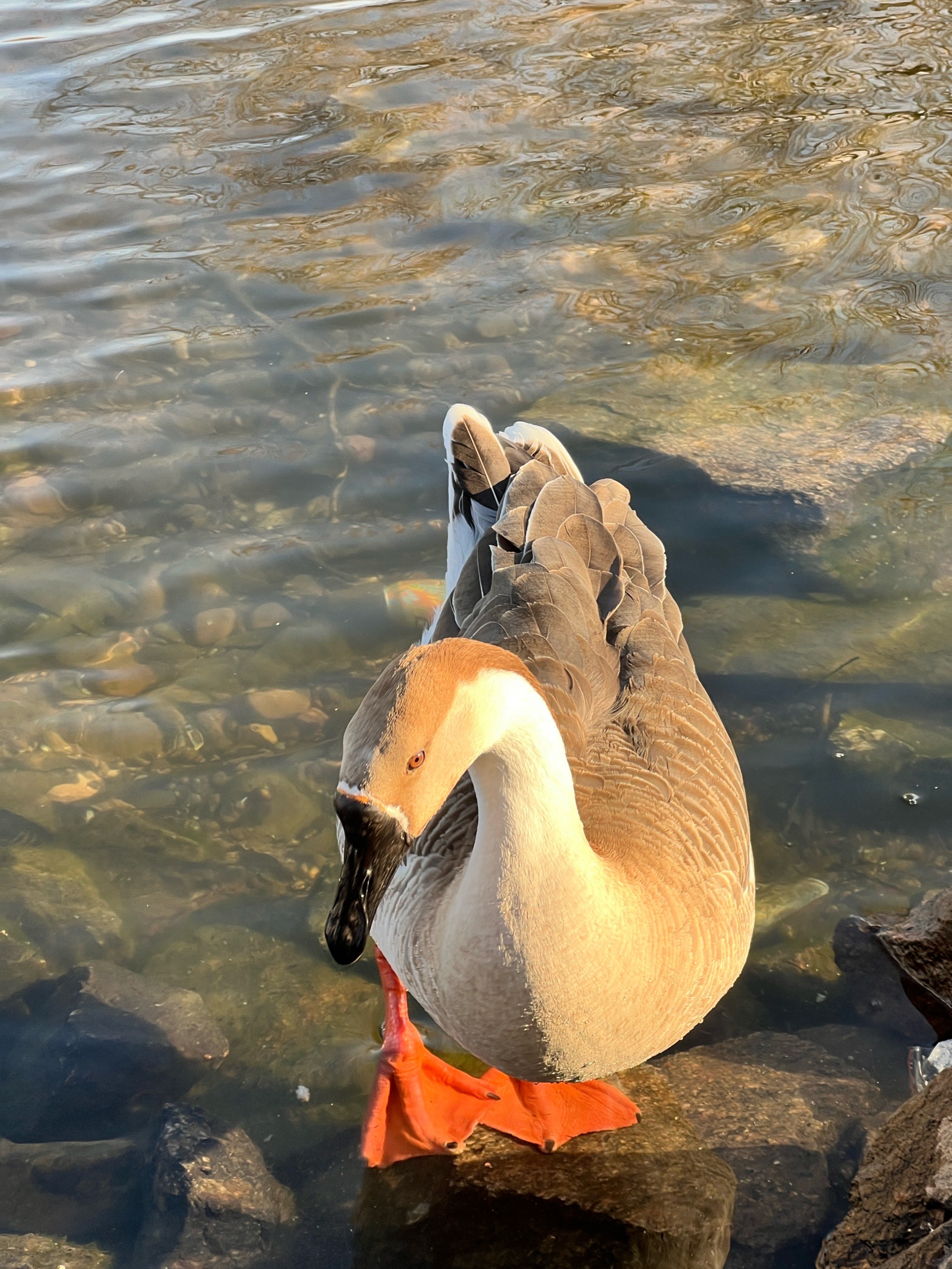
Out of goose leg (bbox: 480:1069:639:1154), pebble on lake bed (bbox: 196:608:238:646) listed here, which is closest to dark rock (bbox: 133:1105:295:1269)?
goose leg (bbox: 480:1069:639:1154)

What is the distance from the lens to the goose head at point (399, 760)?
7.91 feet

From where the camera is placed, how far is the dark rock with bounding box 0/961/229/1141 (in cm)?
382

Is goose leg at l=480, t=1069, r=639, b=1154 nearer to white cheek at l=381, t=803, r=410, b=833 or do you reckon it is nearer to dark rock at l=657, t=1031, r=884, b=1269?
dark rock at l=657, t=1031, r=884, b=1269

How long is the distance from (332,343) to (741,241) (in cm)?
299

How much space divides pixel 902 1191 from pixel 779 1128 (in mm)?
769

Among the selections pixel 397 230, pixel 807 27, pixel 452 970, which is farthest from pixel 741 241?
pixel 452 970

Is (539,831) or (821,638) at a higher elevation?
(539,831)

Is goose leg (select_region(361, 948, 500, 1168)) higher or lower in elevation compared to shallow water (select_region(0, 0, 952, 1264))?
lower

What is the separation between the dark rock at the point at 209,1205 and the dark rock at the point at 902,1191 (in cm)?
153

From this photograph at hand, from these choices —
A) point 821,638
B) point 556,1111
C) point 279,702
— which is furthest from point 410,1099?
point 821,638

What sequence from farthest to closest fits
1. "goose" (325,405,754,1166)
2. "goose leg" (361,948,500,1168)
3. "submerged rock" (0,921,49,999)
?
"submerged rock" (0,921,49,999) → "goose leg" (361,948,500,1168) → "goose" (325,405,754,1166)

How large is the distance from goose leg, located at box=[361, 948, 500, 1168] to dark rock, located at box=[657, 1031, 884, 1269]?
0.65 meters

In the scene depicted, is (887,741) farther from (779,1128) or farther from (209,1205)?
(209,1205)

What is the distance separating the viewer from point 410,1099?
12.2 ft
